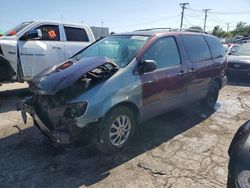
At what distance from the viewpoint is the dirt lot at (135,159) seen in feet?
11.0

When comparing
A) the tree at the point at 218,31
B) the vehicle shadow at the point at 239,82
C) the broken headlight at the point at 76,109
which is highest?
the broken headlight at the point at 76,109

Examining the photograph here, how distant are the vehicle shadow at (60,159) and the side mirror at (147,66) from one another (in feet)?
3.97

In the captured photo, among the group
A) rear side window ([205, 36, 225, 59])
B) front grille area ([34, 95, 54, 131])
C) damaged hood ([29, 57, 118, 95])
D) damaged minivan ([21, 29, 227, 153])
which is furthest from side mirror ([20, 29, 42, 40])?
rear side window ([205, 36, 225, 59])

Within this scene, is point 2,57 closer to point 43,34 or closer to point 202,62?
point 43,34

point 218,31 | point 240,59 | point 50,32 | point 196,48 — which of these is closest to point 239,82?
point 240,59

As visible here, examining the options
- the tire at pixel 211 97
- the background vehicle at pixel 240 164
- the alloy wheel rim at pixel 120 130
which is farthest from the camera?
the tire at pixel 211 97

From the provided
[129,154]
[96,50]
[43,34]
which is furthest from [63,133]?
[43,34]

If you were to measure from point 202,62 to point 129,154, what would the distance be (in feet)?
8.89

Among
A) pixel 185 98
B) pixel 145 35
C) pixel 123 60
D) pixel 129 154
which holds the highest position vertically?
pixel 145 35

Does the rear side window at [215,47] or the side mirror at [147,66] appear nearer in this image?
the side mirror at [147,66]

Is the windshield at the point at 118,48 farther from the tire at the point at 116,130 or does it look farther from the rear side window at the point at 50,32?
the rear side window at the point at 50,32

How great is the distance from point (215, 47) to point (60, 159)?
14.4ft

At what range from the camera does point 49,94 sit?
11.8 feet

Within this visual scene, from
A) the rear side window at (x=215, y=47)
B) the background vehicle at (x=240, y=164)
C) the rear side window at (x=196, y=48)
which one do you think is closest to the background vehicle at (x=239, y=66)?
the rear side window at (x=215, y=47)
